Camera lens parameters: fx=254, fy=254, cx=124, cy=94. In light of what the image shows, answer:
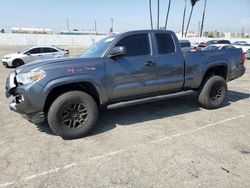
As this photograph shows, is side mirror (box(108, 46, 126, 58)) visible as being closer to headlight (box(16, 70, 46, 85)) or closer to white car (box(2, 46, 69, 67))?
headlight (box(16, 70, 46, 85))

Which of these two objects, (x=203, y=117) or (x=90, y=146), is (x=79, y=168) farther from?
(x=203, y=117)

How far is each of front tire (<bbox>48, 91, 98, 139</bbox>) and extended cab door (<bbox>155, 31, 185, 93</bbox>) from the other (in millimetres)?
1601

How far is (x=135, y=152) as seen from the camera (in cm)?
392

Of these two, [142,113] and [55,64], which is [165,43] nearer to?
[142,113]

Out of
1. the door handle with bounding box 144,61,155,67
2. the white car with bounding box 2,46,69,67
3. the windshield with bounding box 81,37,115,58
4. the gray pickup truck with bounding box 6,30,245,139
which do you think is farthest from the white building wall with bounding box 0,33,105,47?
the door handle with bounding box 144,61,155,67

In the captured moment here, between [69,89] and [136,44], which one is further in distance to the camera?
[136,44]

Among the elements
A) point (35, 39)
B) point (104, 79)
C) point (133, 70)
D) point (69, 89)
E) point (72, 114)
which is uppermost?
point (133, 70)

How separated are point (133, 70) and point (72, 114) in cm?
141

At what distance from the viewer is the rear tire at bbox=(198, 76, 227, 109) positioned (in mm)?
6035

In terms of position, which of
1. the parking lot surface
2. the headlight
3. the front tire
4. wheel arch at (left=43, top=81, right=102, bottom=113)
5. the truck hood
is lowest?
the parking lot surface

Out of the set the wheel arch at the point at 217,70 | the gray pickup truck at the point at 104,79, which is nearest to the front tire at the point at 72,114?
the gray pickup truck at the point at 104,79

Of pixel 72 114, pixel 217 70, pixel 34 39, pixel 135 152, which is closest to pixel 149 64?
pixel 72 114

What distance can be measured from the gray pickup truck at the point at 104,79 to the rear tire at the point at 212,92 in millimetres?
24

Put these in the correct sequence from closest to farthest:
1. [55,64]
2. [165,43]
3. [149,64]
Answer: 1. [55,64]
2. [149,64]
3. [165,43]
